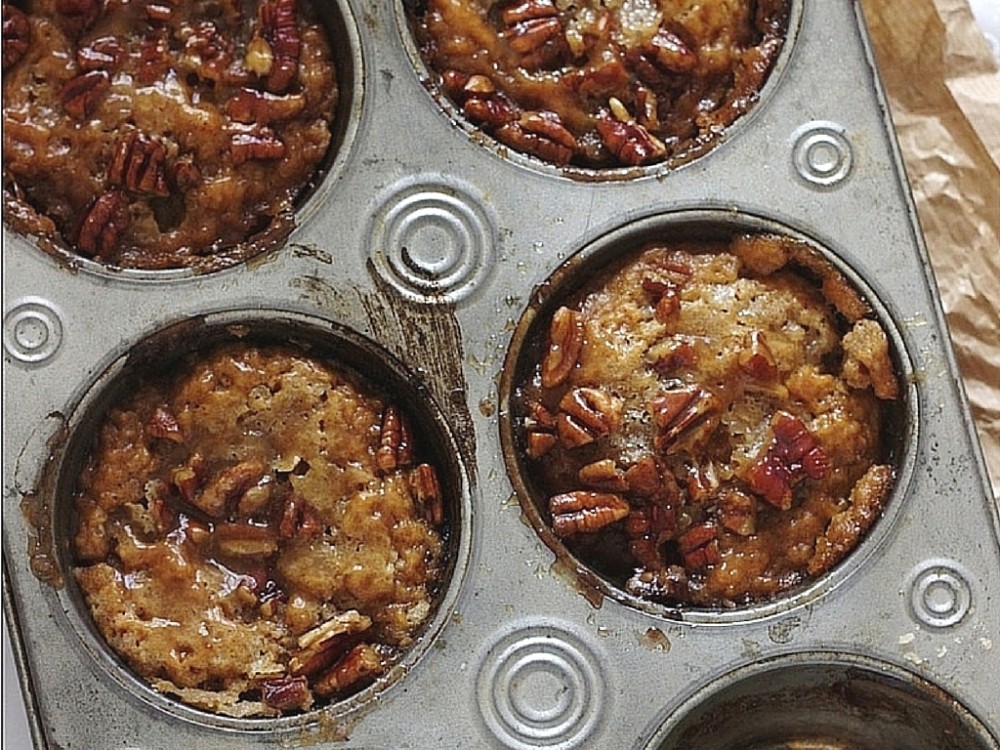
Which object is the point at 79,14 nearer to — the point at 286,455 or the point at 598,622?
the point at 286,455

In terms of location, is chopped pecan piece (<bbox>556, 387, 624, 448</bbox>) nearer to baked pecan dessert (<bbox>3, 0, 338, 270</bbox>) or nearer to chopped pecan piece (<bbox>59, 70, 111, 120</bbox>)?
baked pecan dessert (<bbox>3, 0, 338, 270</bbox>)

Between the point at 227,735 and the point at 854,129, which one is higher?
the point at 854,129

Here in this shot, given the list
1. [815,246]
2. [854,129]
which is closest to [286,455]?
[815,246]

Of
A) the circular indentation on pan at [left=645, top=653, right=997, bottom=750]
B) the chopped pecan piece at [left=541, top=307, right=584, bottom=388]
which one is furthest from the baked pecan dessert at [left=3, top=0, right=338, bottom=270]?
the circular indentation on pan at [left=645, top=653, right=997, bottom=750]

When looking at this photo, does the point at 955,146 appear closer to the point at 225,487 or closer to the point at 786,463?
the point at 786,463

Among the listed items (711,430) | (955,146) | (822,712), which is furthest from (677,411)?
(955,146)

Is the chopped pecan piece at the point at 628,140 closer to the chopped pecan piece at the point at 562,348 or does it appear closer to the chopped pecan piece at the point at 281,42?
the chopped pecan piece at the point at 562,348

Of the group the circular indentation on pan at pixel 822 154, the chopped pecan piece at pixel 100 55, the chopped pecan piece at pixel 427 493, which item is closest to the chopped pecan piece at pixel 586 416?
the chopped pecan piece at pixel 427 493
